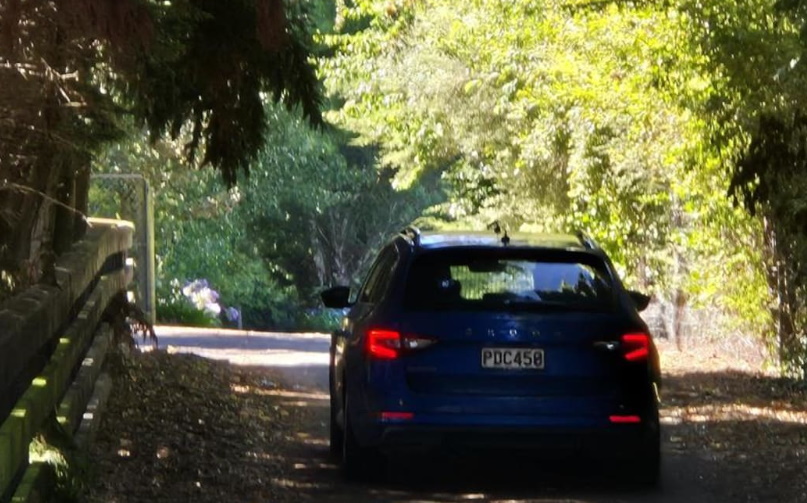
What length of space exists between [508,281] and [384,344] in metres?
0.89

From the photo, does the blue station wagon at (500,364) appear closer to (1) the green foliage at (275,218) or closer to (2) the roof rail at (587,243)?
(2) the roof rail at (587,243)

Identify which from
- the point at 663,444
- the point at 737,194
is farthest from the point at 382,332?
the point at 737,194

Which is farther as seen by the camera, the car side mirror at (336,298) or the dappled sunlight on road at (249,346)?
the dappled sunlight on road at (249,346)

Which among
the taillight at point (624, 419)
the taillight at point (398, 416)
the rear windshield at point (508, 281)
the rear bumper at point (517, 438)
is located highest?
the rear windshield at point (508, 281)

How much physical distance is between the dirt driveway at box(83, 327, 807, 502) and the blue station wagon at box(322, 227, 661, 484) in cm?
47

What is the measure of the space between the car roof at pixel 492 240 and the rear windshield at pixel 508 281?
11 cm

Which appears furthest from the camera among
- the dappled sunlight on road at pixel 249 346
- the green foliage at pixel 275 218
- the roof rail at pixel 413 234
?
the green foliage at pixel 275 218

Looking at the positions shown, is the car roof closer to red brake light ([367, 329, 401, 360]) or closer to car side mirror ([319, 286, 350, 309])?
red brake light ([367, 329, 401, 360])

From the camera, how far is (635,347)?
945 centimetres

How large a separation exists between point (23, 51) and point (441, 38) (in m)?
17.9

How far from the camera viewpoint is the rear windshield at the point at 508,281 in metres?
9.48

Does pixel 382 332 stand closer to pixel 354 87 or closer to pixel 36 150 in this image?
pixel 36 150

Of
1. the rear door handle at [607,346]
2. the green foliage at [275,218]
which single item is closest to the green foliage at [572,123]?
the green foliage at [275,218]

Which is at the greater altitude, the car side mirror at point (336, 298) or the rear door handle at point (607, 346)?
the car side mirror at point (336, 298)
